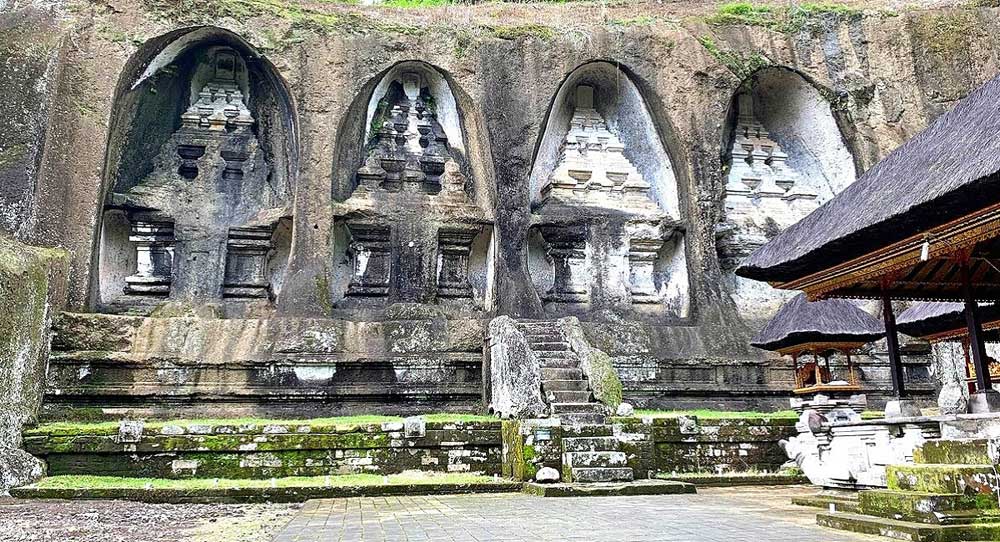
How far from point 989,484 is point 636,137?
37.4ft


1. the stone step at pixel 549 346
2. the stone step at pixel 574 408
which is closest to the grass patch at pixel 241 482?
the stone step at pixel 574 408

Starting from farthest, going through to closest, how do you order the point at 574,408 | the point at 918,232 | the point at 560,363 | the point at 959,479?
the point at 560,363 → the point at 574,408 → the point at 918,232 → the point at 959,479

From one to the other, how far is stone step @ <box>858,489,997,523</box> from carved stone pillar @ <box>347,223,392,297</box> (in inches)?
382

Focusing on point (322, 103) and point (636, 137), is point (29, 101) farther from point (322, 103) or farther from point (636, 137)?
point (636, 137)

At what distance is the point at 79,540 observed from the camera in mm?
5500

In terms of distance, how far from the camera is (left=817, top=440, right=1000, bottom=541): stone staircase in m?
4.69

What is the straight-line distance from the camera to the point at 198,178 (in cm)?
A: 1423

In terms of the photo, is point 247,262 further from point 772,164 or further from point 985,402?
point 985,402

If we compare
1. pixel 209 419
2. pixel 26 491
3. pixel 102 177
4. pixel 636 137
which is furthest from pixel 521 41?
pixel 26 491

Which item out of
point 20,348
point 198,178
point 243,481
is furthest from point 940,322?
point 198,178

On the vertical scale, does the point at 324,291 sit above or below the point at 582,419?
above

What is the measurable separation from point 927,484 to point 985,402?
1.50 meters

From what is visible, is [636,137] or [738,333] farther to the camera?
[636,137]

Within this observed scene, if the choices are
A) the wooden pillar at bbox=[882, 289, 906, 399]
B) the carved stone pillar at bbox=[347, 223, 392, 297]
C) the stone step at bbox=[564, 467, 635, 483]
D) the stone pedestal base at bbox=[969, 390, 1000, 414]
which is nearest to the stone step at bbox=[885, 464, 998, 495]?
the stone pedestal base at bbox=[969, 390, 1000, 414]
